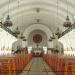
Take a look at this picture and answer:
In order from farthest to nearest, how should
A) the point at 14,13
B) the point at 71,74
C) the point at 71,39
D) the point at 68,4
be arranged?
the point at 71,39 < the point at 14,13 < the point at 68,4 < the point at 71,74

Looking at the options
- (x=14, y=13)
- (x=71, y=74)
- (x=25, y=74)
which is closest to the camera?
(x=71, y=74)

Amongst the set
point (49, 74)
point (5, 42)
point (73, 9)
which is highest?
point (73, 9)

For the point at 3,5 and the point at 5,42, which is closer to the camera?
the point at 3,5

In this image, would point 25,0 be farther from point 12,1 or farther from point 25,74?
point 25,74

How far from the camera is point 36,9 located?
33.7 m

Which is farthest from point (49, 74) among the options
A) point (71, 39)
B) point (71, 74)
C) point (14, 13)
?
point (71, 39)

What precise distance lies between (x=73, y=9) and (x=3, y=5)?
8.20 meters

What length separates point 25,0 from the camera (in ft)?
93.4

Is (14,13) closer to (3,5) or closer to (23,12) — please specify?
(23,12)

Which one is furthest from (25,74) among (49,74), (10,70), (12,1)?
(12,1)

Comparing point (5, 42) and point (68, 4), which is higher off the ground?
point (68, 4)

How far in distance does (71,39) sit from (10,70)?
101 ft

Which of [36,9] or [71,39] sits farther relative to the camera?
[71,39]

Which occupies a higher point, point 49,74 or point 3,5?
point 3,5
